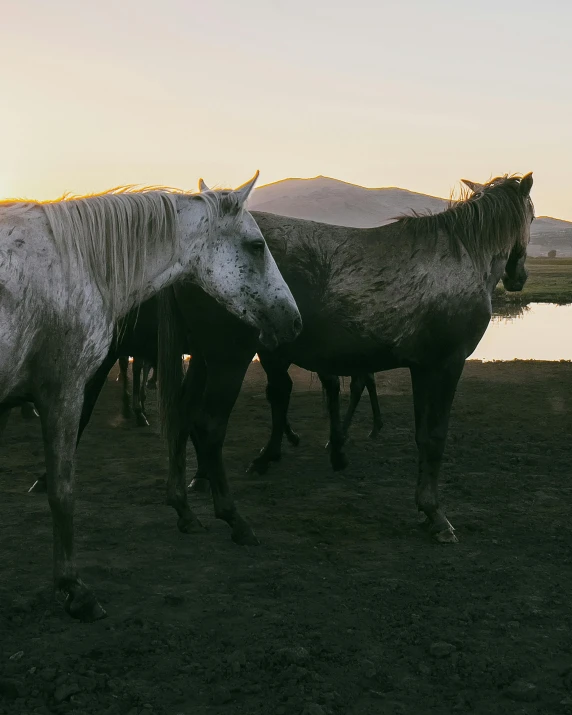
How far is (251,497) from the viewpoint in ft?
19.4

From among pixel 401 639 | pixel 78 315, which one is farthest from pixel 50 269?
pixel 401 639

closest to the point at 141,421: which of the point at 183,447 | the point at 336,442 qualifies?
the point at 336,442

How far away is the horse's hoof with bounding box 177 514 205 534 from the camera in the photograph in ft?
16.4

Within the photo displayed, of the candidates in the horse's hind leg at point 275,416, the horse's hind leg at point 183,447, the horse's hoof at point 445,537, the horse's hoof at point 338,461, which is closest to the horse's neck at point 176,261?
the horse's hind leg at point 183,447

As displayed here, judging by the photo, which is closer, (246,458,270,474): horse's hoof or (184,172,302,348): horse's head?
(184,172,302,348): horse's head

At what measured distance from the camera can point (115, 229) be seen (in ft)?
11.9

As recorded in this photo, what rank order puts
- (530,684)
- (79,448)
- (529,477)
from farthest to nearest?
(79,448)
(529,477)
(530,684)

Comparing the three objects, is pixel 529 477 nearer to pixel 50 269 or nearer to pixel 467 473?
pixel 467 473

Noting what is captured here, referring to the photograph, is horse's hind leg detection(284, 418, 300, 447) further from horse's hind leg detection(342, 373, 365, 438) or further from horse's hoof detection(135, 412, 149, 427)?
horse's hoof detection(135, 412, 149, 427)

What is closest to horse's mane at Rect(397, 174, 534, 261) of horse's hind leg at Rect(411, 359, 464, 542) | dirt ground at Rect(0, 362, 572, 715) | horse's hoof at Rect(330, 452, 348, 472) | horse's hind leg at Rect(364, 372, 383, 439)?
horse's hind leg at Rect(411, 359, 464, 542)

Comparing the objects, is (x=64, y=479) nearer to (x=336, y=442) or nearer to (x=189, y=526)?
(x=189, y=526)

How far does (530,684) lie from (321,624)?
1.05m

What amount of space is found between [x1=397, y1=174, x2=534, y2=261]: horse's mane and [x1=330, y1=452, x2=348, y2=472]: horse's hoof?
2365 mm

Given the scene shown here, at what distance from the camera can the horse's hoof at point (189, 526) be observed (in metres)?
5.00
